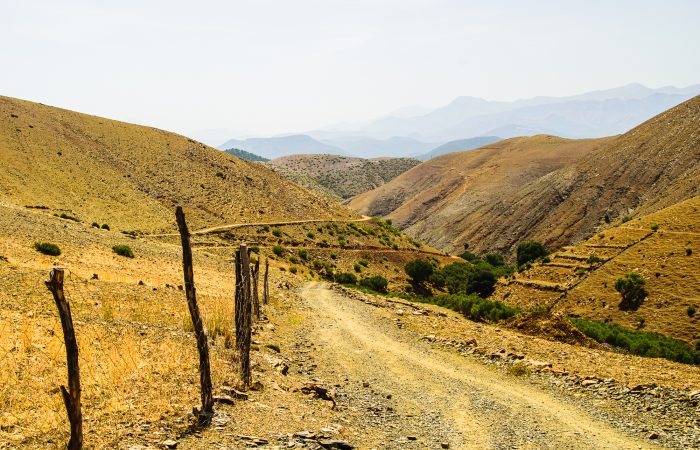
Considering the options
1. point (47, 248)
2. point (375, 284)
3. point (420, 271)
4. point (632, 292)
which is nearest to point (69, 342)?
point (47, 248)

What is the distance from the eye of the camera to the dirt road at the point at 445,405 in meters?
10.7

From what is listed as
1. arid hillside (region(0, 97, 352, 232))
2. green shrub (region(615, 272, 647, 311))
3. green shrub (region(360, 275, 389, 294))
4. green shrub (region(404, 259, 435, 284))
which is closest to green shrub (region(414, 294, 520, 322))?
green shrub (region(615, 272, 647, 311))

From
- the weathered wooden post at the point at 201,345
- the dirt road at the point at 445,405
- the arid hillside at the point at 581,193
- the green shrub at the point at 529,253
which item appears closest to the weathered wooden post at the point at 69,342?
the weathered wooden post at the point at 201,345

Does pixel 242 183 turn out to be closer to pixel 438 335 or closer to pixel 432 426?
pixel 438 335

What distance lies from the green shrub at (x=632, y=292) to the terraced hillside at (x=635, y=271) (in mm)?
564

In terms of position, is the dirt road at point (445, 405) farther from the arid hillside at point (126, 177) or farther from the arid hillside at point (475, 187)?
the arid hillside at point (475, 187)

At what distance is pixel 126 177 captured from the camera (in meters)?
77.4

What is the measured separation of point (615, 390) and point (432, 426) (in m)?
6.22

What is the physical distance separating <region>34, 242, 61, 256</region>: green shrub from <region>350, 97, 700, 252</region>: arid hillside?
271 ft

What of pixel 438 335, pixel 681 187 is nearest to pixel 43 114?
pixel 438 335

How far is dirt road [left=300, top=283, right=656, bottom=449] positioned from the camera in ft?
35.1

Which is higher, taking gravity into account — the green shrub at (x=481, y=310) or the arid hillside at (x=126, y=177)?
the arid hillside at (x=126, y=177)

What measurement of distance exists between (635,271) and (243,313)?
164 ft

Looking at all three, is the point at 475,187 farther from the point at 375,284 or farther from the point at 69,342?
the point at 69,342
